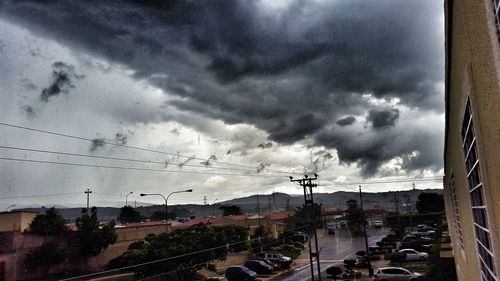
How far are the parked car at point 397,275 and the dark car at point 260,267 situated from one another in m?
14.3

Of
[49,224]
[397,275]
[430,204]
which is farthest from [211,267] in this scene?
[430,204]

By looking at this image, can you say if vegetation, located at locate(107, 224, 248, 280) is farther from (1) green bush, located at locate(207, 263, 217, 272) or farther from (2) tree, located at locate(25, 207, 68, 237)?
(2) tree, located at locate(25, 207, 68, 237)

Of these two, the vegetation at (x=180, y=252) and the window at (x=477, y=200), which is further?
the vegetation at (x=180, y=252)

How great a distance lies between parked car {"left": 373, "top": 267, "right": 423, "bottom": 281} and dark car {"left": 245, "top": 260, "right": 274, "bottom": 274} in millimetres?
14309

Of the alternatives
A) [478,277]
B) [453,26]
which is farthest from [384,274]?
[453,26]

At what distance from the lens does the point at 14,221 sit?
5234 cm

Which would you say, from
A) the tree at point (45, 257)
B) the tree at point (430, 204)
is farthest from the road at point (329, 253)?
the tree at point (45, 257)

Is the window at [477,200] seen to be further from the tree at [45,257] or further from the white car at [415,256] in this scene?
the tree at [45,257]

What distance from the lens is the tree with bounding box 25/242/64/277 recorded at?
4321cm

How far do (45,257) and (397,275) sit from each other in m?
36.3

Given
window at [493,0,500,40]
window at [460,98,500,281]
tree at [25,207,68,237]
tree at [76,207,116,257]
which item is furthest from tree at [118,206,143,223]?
window at [493,0,500,40]

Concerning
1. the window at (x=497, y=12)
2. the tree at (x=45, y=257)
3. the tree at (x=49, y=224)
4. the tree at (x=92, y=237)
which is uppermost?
the window at (x=497, y=12)

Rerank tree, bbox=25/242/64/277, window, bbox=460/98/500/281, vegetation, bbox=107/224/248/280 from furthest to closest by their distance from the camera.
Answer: tree, bbox=25/242/64/277, vegetation, bbox=107/224/248/280, window, bbox=460/98/500/281

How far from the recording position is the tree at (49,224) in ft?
157
